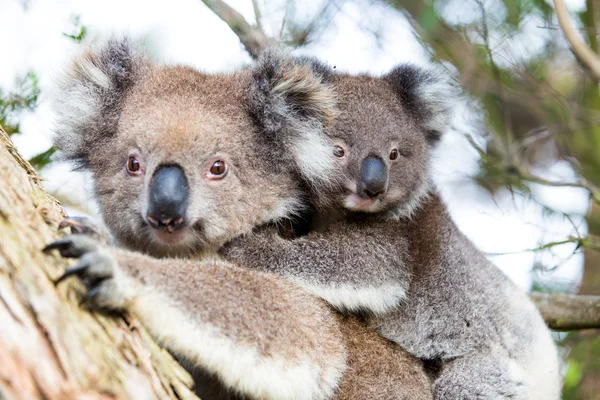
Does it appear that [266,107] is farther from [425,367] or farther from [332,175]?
[425,367]

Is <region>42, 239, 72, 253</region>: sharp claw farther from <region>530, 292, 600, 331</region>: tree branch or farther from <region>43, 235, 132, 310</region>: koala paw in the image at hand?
<region>530, 292, 600, 331</region>: tree branch

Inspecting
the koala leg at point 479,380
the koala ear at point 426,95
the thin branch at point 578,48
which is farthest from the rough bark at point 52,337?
the thin branch at point 578,48

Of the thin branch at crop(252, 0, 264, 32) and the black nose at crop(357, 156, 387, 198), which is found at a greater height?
the thin branch at crop(252, 0, 264, 32)

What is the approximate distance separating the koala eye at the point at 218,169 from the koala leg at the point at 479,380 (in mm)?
1705

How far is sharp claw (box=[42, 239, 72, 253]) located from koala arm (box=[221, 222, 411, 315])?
110 centimetres

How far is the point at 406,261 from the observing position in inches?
143

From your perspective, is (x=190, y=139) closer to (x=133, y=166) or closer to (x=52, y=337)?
(x=133, y=166)

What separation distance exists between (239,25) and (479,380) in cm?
284

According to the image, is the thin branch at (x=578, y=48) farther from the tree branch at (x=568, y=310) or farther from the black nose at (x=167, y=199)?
the black nose at (x=167, y=199)

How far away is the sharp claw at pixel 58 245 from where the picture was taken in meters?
2.11

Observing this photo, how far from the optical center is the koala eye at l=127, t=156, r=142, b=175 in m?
3.02

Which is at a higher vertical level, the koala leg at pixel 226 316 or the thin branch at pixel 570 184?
the thin branch at pixel 570 184

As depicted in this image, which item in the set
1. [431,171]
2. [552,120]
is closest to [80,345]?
[431,171]

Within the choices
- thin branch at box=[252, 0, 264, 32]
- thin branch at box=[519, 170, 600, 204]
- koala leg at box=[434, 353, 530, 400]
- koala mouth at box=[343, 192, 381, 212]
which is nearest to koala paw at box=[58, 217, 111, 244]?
koala mouth at box=[343, 192, 381, 212]
